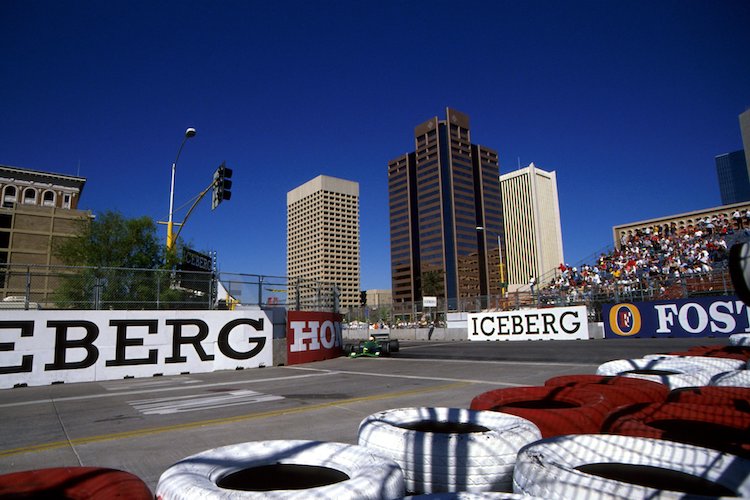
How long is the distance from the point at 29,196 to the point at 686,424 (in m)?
122

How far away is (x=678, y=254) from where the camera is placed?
32406 millimetres

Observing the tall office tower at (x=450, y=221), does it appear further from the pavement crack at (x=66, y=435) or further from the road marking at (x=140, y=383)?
the pavement crack at (x=66, y=435)

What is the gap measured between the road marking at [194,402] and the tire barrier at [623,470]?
6539 mm

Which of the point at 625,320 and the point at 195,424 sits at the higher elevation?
the point at 625,320

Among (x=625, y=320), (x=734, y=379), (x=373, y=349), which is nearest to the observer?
(x=734, y=379)

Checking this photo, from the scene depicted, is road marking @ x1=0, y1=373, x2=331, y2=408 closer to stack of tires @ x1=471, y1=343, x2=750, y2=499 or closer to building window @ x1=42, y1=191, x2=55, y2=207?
stack of tires @ x1=471, y1=343, x2=750, y2=499

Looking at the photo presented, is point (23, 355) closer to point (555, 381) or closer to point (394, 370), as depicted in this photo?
point (394, 370)

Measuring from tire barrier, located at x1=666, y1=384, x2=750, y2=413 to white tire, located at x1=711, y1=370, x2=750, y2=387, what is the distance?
0.93 m

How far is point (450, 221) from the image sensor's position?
18338 cm

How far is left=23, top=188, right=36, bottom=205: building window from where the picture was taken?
94.7m

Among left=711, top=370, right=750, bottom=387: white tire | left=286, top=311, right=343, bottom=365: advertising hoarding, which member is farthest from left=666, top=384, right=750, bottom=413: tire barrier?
left=286, top=311, right=343, bottom=365: advertising hoarding

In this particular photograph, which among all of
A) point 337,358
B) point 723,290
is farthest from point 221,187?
point 723,290

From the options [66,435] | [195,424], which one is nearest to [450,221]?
[195,424]

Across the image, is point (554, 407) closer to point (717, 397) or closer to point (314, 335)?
point (717, 397)
